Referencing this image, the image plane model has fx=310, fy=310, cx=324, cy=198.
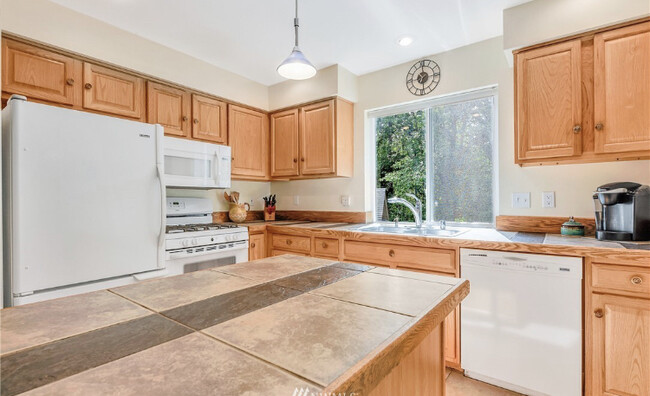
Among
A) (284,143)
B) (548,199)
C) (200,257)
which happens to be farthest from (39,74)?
(548,199)

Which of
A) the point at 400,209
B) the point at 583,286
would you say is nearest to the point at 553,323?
the point at 583,286

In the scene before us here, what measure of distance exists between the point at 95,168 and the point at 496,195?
282 cm

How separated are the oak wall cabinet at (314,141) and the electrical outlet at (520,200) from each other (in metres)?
1.47

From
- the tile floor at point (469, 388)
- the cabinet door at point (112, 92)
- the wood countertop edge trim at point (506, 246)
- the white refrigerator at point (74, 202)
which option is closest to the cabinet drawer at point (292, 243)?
the wood countertop edge trim at point (506, 246)

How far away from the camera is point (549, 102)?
1.95 m

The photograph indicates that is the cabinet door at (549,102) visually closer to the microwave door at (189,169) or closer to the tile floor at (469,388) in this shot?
the tile floor at (469,388)

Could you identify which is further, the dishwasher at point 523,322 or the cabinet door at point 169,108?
the cabinet door at point 169,108

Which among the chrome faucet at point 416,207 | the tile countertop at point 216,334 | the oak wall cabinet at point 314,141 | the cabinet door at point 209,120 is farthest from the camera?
the oak wall cabinet at point 314,141

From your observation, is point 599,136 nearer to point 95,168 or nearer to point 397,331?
point 397,331

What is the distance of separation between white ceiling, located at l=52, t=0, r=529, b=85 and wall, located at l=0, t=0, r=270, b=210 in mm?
69

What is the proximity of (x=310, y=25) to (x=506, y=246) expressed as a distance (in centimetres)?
200

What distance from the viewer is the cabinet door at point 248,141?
3125 millimetres

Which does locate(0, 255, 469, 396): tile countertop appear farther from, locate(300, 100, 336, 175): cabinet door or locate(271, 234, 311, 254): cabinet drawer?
locate(300, 100, 336, 175): cabinet door

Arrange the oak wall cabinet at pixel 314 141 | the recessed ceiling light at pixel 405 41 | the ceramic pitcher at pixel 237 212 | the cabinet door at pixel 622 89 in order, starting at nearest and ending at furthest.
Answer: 1. the cabinet door at pixel 622 89
2. the recessed ceiling light at pixel 405 41
3. the oak wall cabinet at pixel 314 141
4. the ceramic pitcher at pixel 237 212
